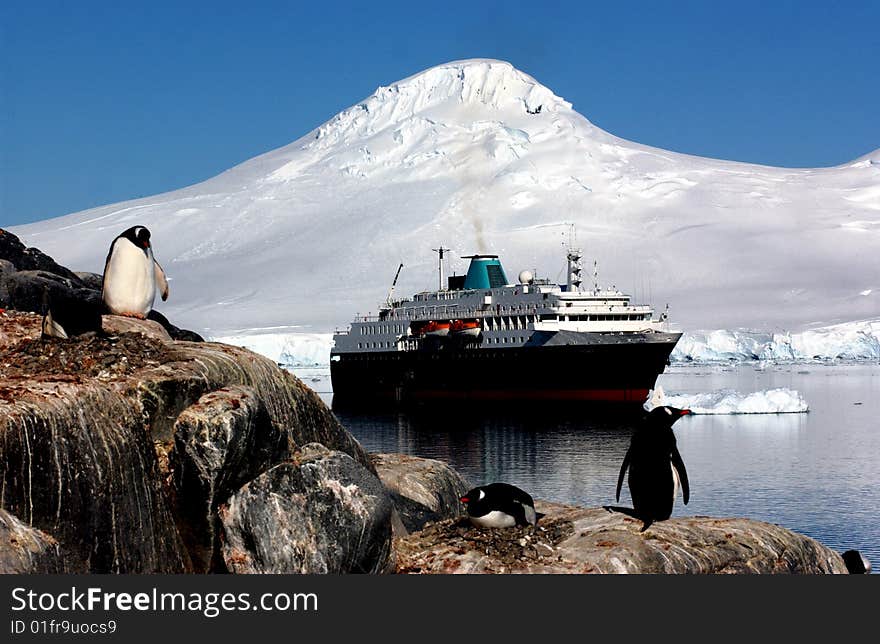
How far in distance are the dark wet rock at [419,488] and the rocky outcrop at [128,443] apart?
226 centimetres

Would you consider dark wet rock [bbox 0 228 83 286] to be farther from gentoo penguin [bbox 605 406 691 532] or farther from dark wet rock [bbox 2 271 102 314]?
gentoo penguin [bbox 605 406 691 532]

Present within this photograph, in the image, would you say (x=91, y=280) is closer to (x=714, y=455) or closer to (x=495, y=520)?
(x=714, y=455)

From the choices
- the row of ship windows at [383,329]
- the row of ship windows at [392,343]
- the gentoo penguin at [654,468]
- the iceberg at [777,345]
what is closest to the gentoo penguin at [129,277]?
the gentoo penguin at [654,468]

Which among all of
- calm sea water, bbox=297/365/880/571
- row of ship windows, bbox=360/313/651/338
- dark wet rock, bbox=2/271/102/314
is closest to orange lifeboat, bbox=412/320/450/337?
row of ship windows, bbox=360/313/651/338

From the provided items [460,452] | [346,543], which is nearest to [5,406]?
[346,543]

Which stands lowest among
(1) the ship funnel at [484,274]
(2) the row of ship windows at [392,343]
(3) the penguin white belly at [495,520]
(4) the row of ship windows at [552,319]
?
(3) the penguin white belly at [495,520]

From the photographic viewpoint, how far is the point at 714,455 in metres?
43.6

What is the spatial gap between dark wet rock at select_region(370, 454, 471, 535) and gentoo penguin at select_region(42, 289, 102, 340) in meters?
3.82

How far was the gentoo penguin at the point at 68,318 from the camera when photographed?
1104 cm

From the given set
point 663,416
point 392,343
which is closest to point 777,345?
point 392,343

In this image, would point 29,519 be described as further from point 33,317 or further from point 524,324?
point 524,324

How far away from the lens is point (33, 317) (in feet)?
43.0

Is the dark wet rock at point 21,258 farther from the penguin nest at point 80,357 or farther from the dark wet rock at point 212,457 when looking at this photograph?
the dark wet rock at point 212,457

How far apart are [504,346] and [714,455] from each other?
109 ft
